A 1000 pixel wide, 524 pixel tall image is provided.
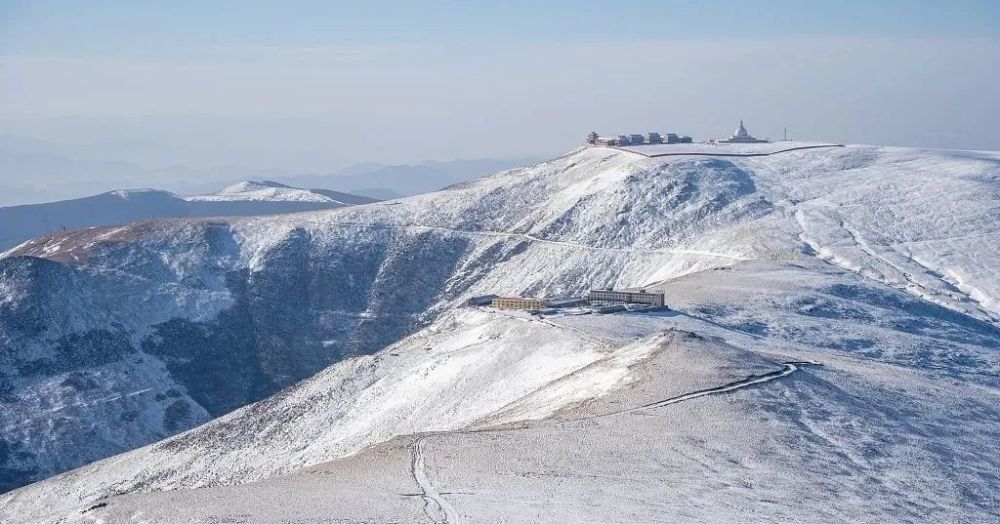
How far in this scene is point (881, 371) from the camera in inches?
2140

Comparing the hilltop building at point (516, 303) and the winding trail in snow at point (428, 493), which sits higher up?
the winding trail in snow at point (428, 493)

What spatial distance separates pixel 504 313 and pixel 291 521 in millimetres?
44215

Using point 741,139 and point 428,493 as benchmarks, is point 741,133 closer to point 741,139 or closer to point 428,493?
point 741,139

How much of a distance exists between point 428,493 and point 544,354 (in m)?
28.3

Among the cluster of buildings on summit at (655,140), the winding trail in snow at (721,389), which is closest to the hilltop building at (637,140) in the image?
the cluster of buildings on summit at (655,140)

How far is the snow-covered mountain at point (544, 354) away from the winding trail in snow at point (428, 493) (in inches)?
6.2

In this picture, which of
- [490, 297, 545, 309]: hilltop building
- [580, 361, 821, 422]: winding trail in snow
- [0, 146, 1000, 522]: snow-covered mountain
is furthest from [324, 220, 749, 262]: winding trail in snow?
[580, 361, 821, 422]: winding trail in snow

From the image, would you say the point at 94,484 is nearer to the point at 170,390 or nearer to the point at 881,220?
the point at 170,390

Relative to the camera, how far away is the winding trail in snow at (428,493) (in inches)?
1133

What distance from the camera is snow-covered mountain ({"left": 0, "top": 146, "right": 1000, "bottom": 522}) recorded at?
3419 centimetres

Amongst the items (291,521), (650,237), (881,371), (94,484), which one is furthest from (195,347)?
(291,521)

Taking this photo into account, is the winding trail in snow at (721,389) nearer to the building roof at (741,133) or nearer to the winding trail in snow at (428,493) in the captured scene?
the winding trail in snow at (428,493)

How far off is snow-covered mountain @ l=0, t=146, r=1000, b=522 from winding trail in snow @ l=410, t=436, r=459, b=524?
0.52ft

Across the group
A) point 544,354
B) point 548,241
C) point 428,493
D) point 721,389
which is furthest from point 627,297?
point 428,493
